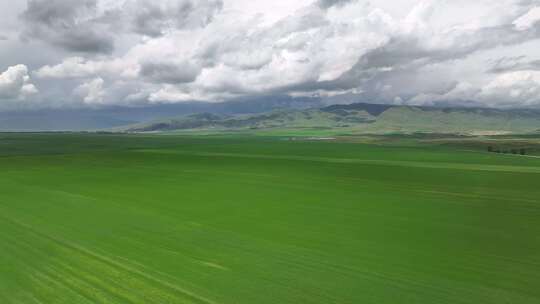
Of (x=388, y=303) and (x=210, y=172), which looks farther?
(x=210, y=172)

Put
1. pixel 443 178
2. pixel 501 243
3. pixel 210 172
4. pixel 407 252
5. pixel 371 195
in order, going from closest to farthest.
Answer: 1. pixel 407 252
2. pixel 501 243
3. pixel 371 195
4. pixel 443 178
5. pixel 210 172

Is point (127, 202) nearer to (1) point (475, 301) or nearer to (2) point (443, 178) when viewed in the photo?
(1) point (475, 301)

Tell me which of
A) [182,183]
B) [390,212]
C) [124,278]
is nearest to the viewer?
[124,278]

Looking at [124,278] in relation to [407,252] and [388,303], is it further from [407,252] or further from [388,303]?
[407,252]

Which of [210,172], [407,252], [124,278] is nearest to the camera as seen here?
[124,278]

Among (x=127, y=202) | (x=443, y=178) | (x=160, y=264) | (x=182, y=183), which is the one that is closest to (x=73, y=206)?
(x=127, y=202)

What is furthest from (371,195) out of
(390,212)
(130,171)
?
(130,171)
